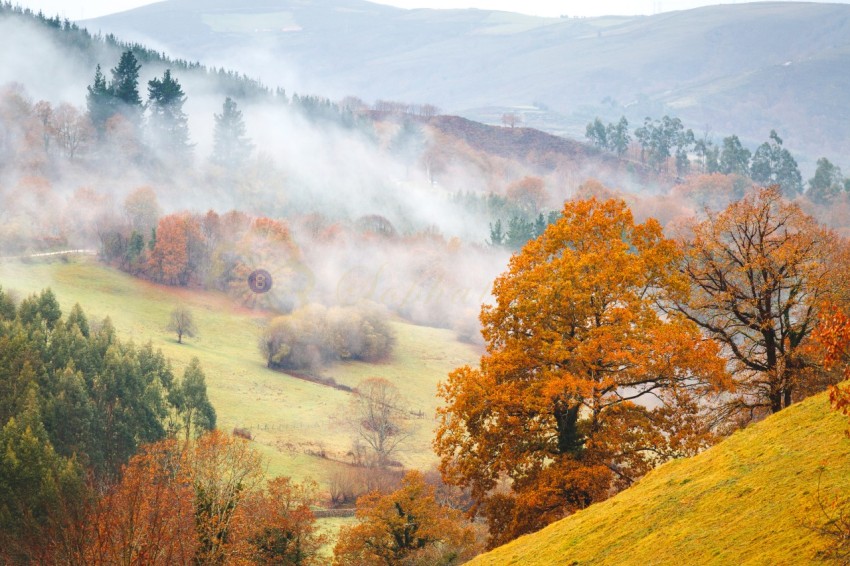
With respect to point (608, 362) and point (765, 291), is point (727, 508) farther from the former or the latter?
point (765, 291)

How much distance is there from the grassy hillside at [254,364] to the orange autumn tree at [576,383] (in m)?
50.0

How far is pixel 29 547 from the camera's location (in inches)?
1816

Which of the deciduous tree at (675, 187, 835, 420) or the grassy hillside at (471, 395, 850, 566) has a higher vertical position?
the deciduous tree at (675, 187, 835, 420)

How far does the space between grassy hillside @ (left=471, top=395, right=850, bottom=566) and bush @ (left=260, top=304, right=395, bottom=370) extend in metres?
96.0

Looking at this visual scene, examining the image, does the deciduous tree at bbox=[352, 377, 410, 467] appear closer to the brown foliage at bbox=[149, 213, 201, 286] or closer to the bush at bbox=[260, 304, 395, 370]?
the bush at bbox=[260, 304, 395, 370]

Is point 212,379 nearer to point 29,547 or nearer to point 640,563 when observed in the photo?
point 29,547

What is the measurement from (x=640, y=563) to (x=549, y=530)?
6.68 metres

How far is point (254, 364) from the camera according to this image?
117250 mm

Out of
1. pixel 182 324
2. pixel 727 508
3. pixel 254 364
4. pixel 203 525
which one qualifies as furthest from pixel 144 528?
pixel 182 324

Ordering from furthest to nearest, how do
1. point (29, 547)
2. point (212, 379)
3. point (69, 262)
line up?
1. point (69, 262)
2. point (212, 379)
3. point (29, 547)

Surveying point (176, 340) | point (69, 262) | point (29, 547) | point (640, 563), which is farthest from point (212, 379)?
point (640, 563)

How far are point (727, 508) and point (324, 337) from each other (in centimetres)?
10632

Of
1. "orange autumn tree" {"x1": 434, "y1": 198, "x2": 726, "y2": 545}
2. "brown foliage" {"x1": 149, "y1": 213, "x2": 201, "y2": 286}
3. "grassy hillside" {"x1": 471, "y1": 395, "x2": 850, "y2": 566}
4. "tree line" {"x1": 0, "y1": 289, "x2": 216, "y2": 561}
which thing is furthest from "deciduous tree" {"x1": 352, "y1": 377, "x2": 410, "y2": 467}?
"grassy hillside" {"x1": 471, "y1": 395, "x2": 850, "y2": 566}

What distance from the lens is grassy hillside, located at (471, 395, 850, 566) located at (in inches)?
737
